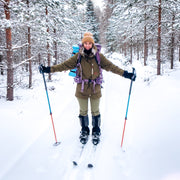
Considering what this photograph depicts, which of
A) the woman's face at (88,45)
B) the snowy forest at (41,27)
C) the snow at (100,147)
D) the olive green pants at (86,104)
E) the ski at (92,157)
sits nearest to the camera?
the snow at (100,147)

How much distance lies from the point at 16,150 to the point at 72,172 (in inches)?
64.0

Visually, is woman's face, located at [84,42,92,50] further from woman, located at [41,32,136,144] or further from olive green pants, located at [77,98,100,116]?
olive green pants, located at [77,98,100,116]

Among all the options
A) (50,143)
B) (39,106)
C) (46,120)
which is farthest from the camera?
(39,106)

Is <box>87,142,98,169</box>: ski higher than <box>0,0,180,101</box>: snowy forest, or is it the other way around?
<box>0,0,180,101</box>: snowy forest

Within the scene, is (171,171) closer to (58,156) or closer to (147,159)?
(147,159)

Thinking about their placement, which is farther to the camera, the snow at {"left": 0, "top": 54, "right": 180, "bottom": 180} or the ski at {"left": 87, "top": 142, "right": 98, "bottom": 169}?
the ski at {"left": 87, "top": 142, "right": 98, "bottom": 169}

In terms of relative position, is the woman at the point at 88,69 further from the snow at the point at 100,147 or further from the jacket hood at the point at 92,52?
the snow at the point at 100,147

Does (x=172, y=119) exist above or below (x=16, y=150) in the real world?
above

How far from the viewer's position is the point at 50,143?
375 centimetres

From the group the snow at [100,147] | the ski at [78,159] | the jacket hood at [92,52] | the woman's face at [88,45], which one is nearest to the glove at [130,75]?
the jacket hood at [92,52]

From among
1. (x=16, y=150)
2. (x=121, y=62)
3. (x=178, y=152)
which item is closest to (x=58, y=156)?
(x=16, y=150)

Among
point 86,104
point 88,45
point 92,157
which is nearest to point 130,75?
point 88,45

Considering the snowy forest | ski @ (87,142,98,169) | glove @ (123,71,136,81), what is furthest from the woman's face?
the snowy forest

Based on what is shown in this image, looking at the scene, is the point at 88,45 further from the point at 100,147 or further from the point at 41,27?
the point at 41,27
